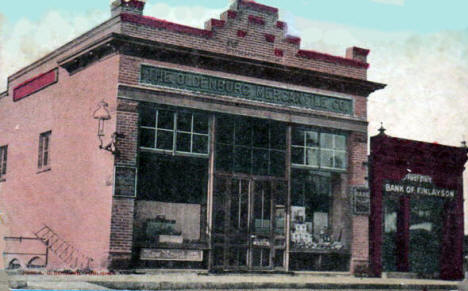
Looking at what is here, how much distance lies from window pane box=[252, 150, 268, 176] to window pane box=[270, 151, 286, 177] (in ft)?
0.65

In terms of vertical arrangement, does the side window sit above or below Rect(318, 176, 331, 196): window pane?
above

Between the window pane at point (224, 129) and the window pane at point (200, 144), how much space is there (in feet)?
1.22

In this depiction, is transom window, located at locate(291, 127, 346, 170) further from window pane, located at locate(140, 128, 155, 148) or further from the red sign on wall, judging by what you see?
the red sign on wall

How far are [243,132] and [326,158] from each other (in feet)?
10.1

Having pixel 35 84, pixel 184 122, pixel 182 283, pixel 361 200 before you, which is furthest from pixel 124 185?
pixel 361 200

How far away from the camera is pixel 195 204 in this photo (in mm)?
19766

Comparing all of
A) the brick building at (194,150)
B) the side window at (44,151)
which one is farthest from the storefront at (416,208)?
the side window at (44,151)

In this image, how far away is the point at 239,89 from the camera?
20.5m

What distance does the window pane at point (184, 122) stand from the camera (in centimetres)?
1947

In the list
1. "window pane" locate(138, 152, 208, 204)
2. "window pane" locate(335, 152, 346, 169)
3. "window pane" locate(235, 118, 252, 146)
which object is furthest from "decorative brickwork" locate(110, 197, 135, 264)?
"window pane" locate(335, 152, 346, 169)

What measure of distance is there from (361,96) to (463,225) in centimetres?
630

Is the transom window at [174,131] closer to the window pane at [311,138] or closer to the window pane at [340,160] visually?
the window pane at [311,138]

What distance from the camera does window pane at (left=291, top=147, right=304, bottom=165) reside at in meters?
21.3

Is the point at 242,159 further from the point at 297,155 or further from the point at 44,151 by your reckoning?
the point at 44,151
